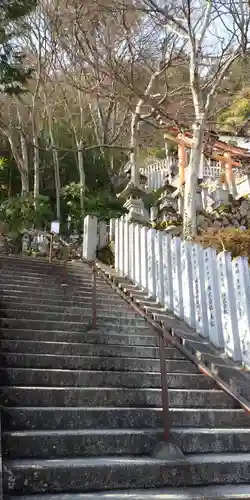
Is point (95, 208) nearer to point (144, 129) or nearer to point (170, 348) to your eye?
point (170, 348)

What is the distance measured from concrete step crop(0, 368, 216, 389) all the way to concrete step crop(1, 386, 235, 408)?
158 mm

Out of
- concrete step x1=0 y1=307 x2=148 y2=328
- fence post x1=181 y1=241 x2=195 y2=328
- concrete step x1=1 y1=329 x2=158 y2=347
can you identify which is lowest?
concrete step x1=1 y1=329 x2=158 y2=347

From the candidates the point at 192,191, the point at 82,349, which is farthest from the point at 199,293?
the point at 192,191

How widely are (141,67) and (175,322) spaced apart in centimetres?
1294

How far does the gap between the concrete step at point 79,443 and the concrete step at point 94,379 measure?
27.1 inches

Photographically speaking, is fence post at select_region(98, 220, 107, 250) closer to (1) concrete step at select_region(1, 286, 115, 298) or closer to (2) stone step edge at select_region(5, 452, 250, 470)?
(1) concrete step at select_region(1, 286, 115, 298)

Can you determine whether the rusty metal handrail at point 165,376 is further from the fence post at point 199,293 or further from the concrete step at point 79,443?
the fence post at point 199,293

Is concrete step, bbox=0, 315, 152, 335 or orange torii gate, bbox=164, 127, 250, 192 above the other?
orange torii gate, bbox=164, 127, 250, 192

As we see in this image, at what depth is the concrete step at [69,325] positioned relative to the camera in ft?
15.9

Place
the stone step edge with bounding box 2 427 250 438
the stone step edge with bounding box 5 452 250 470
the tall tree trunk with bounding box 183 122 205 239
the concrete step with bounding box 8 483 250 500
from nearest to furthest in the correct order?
the concrete step with bounding box 8 483 250 500, the stone step edge with bounding box 5 452 250 470, the stone step edge with bounding box 2 427 250 438, the tall tree trunk with bounding box 183 122 205 239

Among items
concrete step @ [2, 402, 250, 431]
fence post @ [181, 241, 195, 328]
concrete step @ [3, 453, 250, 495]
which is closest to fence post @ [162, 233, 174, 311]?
fence post @ [181, 241, 195, 328]

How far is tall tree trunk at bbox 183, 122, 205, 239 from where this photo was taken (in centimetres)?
1087

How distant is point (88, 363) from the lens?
13.6 feet

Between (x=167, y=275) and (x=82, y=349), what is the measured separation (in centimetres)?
254
